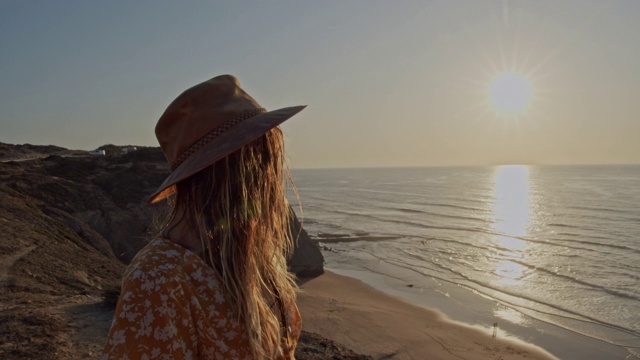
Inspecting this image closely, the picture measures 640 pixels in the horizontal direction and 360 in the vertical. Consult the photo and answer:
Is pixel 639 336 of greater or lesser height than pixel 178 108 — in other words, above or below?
below

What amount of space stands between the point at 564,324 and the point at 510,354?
3013mm

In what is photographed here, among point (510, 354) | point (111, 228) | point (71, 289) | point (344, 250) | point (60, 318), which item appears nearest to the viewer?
point (60, 318)

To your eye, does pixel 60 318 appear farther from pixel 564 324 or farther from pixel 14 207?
pixel 564 324

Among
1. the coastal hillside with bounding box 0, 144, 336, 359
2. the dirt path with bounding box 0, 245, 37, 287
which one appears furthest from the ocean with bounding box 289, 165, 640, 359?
the dirt path with bounding box 0, 245, 37, 287

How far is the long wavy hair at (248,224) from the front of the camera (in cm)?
163

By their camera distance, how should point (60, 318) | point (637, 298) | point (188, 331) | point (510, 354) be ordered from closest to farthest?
1. point (188, 331)
2. point (60, 318)
3. point (510, 354)
4. point (637, 298)

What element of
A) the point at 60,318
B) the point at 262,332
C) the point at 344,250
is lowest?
the point at 344,250

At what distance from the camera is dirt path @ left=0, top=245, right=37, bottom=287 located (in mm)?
8320

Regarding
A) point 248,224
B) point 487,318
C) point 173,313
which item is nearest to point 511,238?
point 487,318

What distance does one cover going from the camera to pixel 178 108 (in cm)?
175

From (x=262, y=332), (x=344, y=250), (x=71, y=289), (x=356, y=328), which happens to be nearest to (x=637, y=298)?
(x=356, y=328)

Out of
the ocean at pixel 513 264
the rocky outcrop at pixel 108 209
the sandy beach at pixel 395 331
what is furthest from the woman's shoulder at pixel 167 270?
the rocky outcrop at pixel 108 209

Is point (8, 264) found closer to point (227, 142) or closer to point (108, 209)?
point (108, 209)

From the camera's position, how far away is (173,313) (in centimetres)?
147
